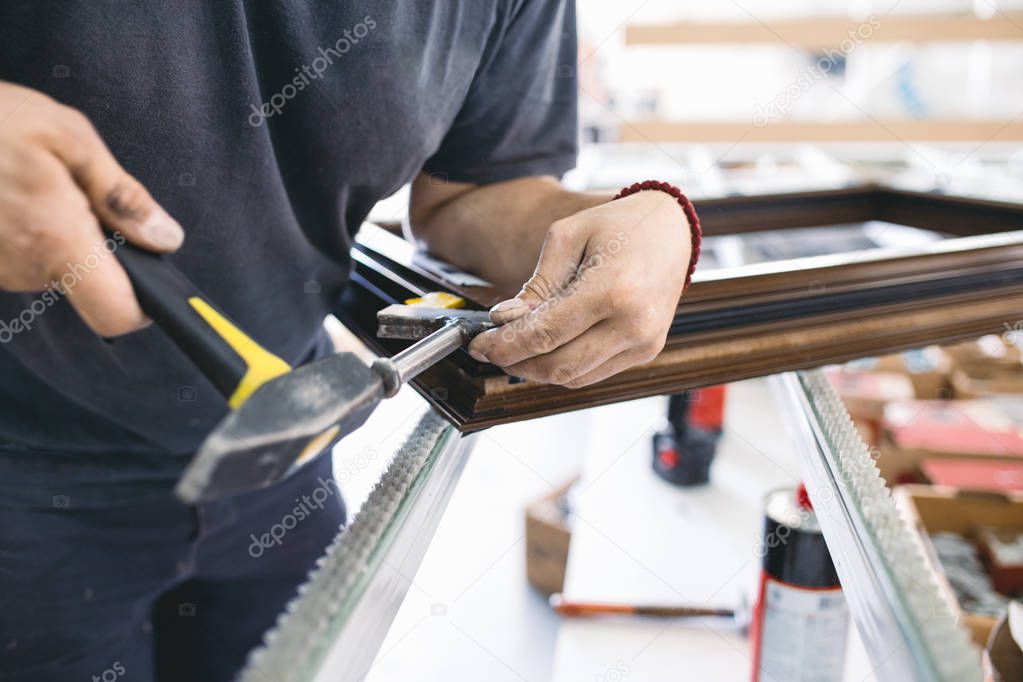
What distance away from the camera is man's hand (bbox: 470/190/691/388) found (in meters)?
0.63

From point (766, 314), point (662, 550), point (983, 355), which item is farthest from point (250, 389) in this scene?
point (983, 355)

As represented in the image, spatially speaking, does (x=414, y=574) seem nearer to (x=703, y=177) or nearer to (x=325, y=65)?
(x=325, y=65)

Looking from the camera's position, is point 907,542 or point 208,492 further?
point 907,542

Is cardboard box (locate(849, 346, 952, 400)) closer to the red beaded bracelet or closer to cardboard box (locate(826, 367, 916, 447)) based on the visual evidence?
cardboard box (locate(826, 367, 916, 447))

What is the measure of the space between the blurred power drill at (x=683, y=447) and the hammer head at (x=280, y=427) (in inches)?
32.5

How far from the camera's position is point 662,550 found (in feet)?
3.43

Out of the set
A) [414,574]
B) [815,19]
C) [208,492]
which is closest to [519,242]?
[414,574]

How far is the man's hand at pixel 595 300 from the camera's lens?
0.63 m

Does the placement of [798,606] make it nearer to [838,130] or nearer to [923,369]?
[923,369]

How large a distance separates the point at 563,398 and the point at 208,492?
0.45 m

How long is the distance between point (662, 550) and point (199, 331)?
783mm

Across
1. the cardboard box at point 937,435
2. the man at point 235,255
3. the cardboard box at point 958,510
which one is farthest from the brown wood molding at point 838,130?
the man at point 235,255

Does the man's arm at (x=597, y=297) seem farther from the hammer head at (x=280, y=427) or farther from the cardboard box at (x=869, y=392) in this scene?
the cardboard box at (x=869, y=392)

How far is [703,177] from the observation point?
1848mm
